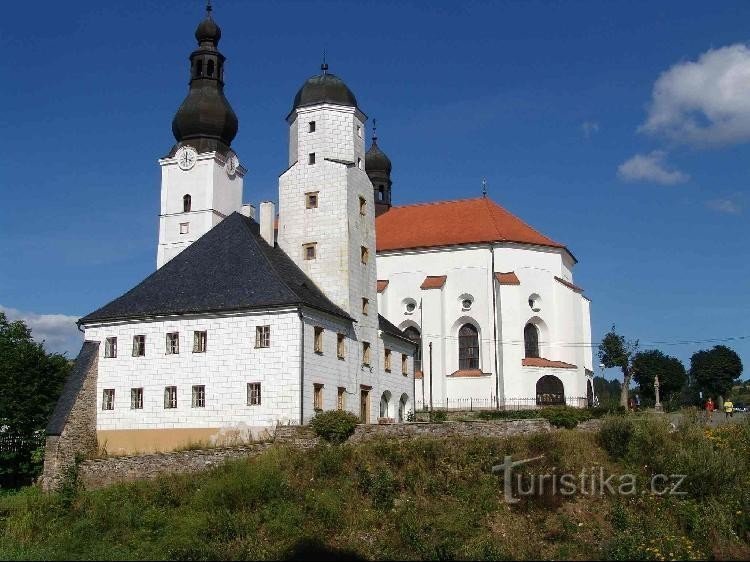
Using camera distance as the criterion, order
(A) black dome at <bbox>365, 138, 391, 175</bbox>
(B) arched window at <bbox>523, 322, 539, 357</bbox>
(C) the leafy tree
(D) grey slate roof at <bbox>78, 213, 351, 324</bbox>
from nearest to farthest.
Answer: (D) grey slate roof at <bbox>78, 213, 351, 324</bbox> < (C) the leafy tree < (B) arched window at <bbox>523, 322, 539, 357</bbox> < (A) black dome at <bbox>365, 138, 391, 175</bbox>

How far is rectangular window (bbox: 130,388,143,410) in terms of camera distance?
111 feet

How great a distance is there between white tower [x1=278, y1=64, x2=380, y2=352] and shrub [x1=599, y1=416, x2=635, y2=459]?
502 inches

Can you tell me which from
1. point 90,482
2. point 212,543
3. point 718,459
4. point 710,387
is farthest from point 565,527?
point 710,387

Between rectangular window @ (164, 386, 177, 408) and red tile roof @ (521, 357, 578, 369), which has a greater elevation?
red tile roof @ (521, 357, 578, 369)

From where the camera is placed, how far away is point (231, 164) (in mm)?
52531

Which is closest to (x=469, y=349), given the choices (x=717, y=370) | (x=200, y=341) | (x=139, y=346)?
(x=200, y=341)

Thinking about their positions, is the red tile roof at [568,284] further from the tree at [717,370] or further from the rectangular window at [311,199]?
the tree at [717,370]

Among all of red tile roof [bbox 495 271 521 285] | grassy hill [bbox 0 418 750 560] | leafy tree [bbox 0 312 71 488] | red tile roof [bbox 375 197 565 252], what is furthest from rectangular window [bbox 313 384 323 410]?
red tile roof [bbox 375 197 565 252]

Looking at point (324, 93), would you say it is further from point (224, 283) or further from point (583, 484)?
point (583, 484)

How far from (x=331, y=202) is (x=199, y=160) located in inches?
664

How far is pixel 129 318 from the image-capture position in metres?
34.6

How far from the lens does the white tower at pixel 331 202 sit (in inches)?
1447

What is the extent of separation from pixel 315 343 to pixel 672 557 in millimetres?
16677

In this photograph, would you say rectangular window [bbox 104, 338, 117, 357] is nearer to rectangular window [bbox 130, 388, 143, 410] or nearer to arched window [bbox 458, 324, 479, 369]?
rectangular window [bbox 130, 388, 143, 410]
